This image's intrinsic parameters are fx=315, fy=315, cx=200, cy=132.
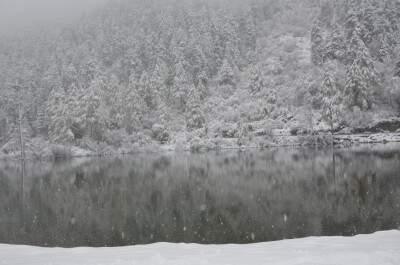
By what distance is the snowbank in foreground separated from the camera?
5.86 m

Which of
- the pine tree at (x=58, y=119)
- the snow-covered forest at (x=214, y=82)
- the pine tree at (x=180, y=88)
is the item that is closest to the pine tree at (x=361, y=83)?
the snow-covered forest at (x=214, y=82)

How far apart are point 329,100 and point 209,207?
130 feet

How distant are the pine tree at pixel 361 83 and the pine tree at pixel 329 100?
185 cm

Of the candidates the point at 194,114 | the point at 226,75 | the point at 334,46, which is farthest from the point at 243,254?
the point at 226,75

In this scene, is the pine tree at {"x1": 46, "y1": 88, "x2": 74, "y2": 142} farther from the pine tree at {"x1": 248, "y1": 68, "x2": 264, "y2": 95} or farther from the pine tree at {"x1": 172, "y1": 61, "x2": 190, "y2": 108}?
the pine tree at {"x1": 248, "y1": 68, "x2": 264, "y2": 95}

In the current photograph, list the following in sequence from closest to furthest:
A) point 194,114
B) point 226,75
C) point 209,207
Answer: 1. point 209,207
2. point 194,114
3. point 226,75

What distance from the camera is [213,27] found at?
86.9 meters

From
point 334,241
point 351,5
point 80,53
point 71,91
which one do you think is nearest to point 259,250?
point 334,241

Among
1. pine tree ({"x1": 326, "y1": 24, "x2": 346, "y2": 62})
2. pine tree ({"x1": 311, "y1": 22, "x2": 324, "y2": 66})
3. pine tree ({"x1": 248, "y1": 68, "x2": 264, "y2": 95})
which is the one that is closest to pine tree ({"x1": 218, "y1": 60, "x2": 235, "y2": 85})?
pine tree ({"x1": 248, "y1": 68, "x2": 264, "y2": 95})

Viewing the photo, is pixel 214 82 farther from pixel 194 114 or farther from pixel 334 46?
pixel 334 46

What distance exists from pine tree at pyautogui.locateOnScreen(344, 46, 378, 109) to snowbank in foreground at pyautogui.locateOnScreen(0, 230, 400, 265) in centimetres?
4459

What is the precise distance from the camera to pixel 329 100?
48125mm

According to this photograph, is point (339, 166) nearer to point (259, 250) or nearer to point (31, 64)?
point (259, 250)

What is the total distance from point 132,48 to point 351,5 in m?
54.9
